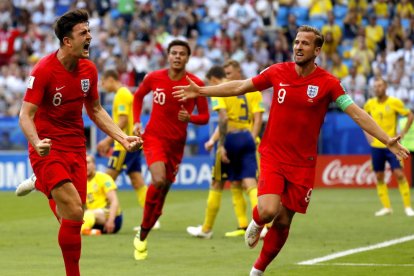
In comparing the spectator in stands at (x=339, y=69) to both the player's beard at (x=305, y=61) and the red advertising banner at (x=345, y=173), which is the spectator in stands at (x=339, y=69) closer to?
the red advertising banner at (x=345, y=173)

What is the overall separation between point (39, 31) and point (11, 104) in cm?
581

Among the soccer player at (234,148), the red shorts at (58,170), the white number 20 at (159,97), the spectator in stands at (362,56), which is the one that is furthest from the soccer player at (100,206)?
the spectator in stands at (362,56)

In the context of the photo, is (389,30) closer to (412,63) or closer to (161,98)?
(412,63)

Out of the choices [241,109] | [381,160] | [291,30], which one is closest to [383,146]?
[381,160]

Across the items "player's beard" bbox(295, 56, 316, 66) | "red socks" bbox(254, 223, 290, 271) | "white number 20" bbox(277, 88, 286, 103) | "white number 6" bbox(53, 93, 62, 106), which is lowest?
"red socks" bbox(254, 223, 290, 271)

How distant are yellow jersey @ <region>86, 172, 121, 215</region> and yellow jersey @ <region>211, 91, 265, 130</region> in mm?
1844

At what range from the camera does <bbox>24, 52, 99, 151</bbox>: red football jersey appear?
1003cm

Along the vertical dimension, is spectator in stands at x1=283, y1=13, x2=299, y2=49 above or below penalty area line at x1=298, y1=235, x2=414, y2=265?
above

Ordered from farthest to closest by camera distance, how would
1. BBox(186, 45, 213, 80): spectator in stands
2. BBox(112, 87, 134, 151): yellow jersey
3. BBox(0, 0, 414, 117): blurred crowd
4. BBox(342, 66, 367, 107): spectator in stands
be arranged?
BBox(186, 45, 213, 80): spectator in stands < BBox(0, 0, 414, 117): blurred crowd < BBox(342, 66, 367, 107): spectator in stands < BBox(112, 87, 134, 151): yellow jersey

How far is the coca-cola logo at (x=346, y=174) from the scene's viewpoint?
25.9 meters

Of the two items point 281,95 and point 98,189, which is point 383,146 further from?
point 281,95

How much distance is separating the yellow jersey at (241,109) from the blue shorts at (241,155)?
18cm

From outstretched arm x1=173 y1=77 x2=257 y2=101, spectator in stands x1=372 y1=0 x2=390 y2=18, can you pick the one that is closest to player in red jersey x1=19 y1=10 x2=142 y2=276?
outstretched arm x1=173 y1=77 x2=257 y2=101

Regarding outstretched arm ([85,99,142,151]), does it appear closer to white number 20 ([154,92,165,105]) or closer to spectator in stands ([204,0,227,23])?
white number 20 ([154,92,165,105])
